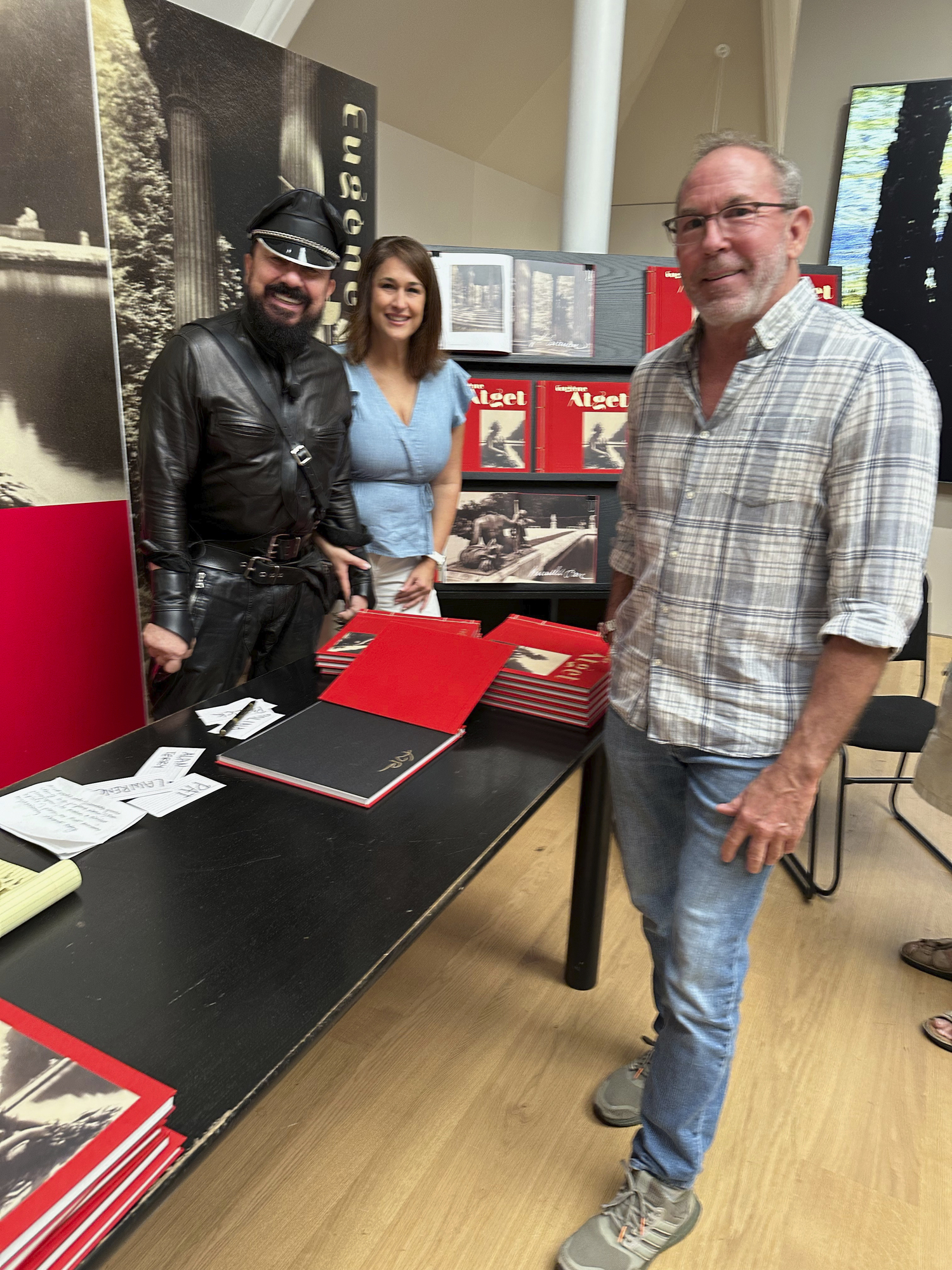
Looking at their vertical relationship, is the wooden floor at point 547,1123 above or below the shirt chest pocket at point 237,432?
below

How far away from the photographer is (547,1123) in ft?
5.80

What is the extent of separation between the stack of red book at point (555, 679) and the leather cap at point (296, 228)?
1.00 meters

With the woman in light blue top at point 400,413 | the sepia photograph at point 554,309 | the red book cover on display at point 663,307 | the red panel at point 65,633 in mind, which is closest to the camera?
the woman in light blue top at point 400,413

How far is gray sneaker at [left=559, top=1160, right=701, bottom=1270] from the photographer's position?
1.44 meters

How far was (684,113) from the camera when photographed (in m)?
7.33

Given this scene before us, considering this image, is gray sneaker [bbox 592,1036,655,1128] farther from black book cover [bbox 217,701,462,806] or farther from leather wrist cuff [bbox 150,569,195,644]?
leather wrist cuff [bbox 150,569,195,644]

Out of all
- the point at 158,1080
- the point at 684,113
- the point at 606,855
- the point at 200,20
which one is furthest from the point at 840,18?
the point at 158,1080

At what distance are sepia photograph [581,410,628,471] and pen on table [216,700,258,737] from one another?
2097 millimetres

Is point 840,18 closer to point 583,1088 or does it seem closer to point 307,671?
point 307,671

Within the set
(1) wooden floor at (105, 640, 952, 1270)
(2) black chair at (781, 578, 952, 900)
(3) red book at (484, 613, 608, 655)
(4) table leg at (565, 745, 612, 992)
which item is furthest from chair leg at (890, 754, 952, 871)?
(3) red book at (484, 613, 608, 655)

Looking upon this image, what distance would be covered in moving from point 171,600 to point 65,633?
659 mm

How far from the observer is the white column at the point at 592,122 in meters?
3.60
